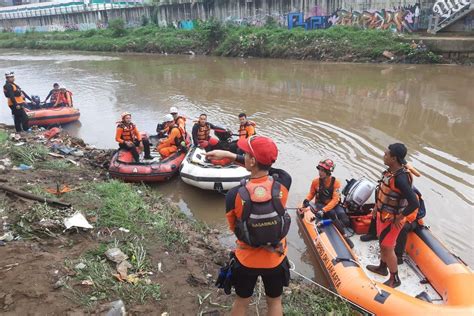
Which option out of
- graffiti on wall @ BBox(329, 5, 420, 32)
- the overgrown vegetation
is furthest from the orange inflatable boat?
graffiti on wall @ BBox(329, 5, 420, 32)

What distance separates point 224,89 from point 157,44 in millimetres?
16883

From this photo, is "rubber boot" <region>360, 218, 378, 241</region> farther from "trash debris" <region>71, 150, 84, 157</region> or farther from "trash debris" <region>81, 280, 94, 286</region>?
"trash debris" <region>71, 150, 84, 157</region>

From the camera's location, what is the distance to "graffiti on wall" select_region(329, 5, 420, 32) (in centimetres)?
2103

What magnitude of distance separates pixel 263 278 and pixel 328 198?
9.54ft

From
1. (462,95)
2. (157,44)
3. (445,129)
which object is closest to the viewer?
(445,129)

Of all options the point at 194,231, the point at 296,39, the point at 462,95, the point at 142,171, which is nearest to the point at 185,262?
the point at 194,231

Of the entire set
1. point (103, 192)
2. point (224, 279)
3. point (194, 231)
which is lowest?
point (194, 231)

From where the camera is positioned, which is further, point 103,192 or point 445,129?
point 445,129

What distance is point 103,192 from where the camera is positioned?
5980 millimetres

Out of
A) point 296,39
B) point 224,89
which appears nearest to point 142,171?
point 224,89

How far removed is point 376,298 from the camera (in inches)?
151

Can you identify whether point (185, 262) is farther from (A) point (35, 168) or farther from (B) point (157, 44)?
(B) point (157, 44)

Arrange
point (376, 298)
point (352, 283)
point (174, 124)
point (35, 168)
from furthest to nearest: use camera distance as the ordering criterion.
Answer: point (174, 124)
point (35, 168)
point (352, 283)
point (376, 298)

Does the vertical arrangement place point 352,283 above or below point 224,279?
below
